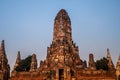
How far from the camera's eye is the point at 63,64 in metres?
41.8

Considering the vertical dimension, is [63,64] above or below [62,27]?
below

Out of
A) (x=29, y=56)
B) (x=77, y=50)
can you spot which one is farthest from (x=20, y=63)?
(x=77, y=50)

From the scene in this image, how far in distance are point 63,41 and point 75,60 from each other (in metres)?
4.48

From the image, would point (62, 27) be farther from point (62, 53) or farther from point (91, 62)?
point (91, 62)

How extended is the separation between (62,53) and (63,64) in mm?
3641

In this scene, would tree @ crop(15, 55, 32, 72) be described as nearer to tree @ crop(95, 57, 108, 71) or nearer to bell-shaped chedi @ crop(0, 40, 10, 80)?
bell-shaped chedi @ crop(0, 40, 10, 80)

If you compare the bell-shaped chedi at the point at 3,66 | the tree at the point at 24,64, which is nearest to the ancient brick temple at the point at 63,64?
the bell-shaped chedi at the point at 3,66

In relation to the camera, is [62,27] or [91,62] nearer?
[62,27]

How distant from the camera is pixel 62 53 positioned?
4494 centimetres

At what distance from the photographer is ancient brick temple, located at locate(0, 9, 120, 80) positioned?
41375 mm

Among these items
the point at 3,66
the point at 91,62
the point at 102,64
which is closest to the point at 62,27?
the point at 91,62

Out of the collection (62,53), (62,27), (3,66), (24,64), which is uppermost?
(62,27)

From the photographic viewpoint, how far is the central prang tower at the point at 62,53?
Answer: 136 feet

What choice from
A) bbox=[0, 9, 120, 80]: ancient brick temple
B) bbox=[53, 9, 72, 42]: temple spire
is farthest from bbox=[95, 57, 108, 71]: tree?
bbox=[53, 9, 72, 42]: temple spire
